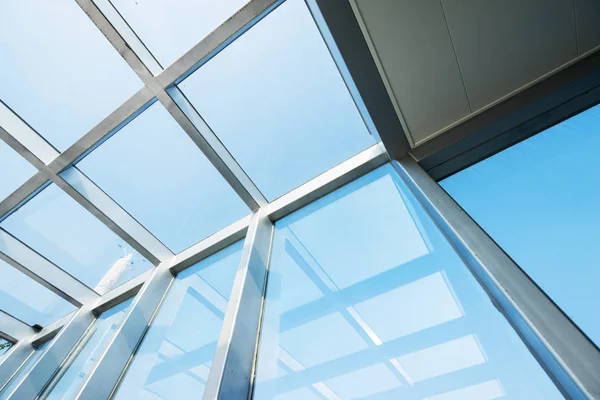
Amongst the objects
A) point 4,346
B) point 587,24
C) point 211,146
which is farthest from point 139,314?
point 587,24

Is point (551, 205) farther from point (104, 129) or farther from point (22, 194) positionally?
point (22, 194)

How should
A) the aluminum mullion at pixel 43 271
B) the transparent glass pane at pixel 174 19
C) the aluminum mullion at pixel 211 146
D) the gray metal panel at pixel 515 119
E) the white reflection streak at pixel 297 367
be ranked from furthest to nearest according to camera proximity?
1. the aluminum mullion at pixel 43 271
2. the aluminum mullion at pixel 211 146
3. the transparent glass pane at pixel 174 19
4. the gray metal panel at pixel 515 119
5. the white reflection streak at pixel 297 367

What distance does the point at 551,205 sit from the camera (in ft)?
4.07

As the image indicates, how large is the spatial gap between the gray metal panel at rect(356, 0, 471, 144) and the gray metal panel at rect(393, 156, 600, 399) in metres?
0.70

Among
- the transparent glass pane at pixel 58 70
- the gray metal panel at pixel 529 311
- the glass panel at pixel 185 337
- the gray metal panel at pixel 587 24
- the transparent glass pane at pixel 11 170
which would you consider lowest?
the gray metal panel at pixel 529 311

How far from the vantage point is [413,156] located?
1.88m

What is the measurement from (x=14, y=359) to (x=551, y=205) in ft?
15.9

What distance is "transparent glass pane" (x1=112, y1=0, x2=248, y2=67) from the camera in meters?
1.94

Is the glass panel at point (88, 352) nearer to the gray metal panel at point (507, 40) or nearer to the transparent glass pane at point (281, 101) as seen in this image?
the transparent glass pane at point (281, 101)

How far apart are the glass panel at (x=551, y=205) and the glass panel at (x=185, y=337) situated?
5.32 ft

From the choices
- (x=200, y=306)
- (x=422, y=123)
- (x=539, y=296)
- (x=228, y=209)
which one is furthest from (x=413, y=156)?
(x=200, y=306)

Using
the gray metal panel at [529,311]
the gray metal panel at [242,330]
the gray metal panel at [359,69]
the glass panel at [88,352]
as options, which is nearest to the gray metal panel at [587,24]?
the gray metal panel at [359,69]

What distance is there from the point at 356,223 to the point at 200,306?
1335mm

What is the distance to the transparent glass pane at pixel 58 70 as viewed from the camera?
2018mm
